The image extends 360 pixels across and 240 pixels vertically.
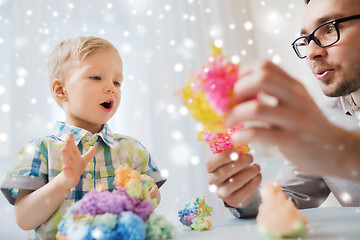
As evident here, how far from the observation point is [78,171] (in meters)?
0.77

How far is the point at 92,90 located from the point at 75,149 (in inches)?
12.6

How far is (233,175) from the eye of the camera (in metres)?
0.81

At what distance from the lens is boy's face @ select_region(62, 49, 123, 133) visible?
104 cm

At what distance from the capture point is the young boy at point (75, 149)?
827 millimetres

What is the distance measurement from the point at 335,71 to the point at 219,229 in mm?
729

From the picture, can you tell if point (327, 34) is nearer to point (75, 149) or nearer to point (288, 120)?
point (288, 120)

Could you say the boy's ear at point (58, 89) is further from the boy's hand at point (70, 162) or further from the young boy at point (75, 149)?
the boy's hand at point (70, 162)

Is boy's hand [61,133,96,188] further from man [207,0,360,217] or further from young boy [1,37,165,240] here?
man [207,0,360,217]

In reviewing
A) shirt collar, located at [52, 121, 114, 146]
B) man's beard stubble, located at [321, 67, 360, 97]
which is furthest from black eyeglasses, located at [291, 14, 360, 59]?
shirt collar, located at [52, 121, 114, 146]

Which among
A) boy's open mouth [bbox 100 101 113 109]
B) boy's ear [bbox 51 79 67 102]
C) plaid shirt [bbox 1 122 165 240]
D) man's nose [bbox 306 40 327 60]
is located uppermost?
boy's ear [bbox 51 79 67 102]

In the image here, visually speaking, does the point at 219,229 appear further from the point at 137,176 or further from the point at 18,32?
the point at 18,32

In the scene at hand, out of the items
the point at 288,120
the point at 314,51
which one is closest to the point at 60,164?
the point at 288,120

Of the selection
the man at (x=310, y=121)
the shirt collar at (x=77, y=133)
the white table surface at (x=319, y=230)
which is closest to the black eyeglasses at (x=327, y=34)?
the man at (x=310, y=121)

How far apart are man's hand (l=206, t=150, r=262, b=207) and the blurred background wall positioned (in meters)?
1.34
